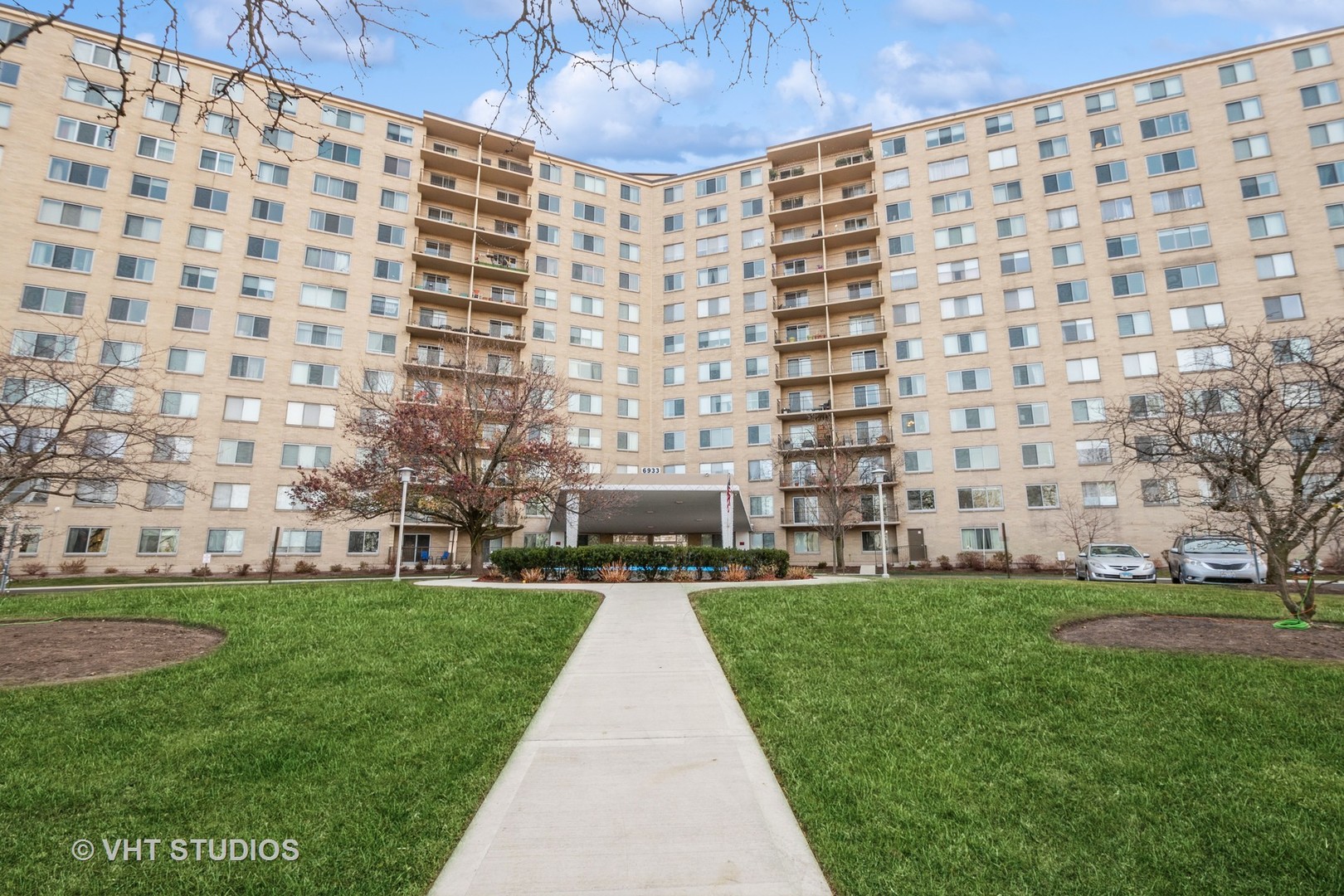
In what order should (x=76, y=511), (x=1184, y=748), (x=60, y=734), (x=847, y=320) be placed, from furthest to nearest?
(x=847, y=320)
(x=76, y=511)
(x=60, y=734)
(x=1184, y=748)

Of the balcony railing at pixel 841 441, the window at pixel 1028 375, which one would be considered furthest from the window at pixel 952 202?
the balcony railing at pixel 841 441

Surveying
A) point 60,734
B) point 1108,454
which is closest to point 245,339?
point 60,734

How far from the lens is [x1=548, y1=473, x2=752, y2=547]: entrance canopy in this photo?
2811cm

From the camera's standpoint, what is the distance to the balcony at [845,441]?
41562 mm

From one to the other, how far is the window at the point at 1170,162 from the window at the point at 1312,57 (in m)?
6.93

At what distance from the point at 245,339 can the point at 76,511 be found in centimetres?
1234

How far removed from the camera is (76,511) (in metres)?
33.0

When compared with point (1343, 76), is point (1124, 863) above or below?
below

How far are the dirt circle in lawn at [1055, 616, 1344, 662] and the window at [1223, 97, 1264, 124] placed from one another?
141 ft

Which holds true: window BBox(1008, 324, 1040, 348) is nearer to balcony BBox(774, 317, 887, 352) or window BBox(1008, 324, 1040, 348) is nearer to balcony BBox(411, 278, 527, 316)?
balcony BBox(774, 317, 887, 352)

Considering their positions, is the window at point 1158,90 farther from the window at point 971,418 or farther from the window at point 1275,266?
the window at point 971,418

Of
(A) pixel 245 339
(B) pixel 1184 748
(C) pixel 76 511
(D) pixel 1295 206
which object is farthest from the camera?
(A) pixel 245 339

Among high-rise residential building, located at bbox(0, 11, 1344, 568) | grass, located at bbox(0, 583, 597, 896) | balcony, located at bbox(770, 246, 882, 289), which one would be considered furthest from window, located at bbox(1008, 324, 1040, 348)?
grass, located at bbox(0, 583, 597, 896)

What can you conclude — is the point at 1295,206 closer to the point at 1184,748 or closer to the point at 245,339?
the point at 1184,748
